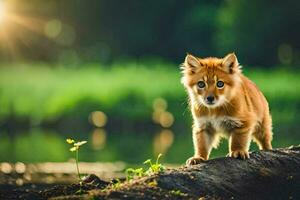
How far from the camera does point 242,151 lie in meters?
12.4

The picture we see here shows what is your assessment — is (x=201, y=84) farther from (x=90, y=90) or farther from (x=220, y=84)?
(x=90, y=90)

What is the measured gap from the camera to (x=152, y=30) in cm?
5212

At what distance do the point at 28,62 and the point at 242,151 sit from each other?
140 ft

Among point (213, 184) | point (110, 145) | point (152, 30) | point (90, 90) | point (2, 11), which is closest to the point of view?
point (213, 184)

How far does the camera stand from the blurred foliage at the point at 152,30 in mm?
47094

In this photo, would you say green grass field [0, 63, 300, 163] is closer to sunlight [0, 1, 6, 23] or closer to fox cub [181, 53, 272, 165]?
fox cub [181, 53, 272, 165]

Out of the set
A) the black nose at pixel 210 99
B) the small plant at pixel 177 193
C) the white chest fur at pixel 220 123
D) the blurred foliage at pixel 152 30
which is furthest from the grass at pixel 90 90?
the small plant at pixel 177 193

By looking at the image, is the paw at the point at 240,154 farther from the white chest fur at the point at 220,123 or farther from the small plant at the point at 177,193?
the small plant at the point at 177,193

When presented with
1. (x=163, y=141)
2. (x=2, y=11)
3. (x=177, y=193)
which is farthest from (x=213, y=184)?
(x=2, y=11)

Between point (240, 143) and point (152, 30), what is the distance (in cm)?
3982

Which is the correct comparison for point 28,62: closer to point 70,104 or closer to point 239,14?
point 239,14

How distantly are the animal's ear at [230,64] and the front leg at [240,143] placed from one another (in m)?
0.71

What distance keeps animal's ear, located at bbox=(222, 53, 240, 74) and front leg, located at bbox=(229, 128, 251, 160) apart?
71 cm

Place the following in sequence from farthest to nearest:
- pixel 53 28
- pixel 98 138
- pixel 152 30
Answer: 1. pixel 53 28
2. pixel 152 30
3. pixel 98 138
